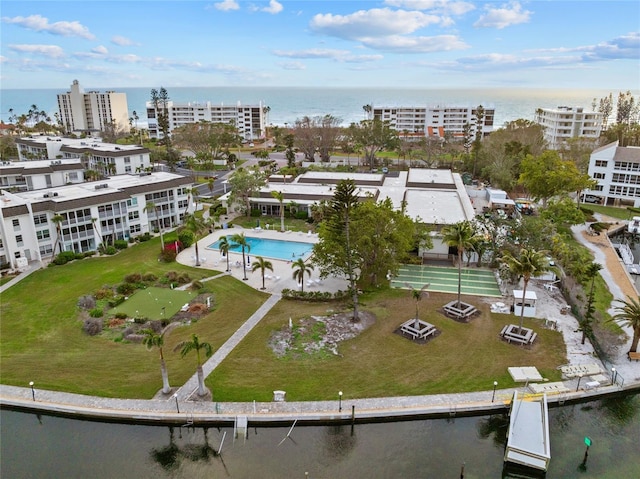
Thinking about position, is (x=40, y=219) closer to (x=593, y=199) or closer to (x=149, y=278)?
(x=149, y=278)

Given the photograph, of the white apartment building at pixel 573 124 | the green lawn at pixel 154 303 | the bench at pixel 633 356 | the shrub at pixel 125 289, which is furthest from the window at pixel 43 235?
the white apartment building at pixel 573 124

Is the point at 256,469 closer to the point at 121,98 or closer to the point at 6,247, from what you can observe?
the point at 6,247

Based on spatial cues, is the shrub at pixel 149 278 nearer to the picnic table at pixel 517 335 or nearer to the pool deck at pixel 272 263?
the pool deck at pixel 272 263

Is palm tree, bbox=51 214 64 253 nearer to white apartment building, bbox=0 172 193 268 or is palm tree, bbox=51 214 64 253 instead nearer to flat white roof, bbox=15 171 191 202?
white apartment building, bbox=0 172 193 268

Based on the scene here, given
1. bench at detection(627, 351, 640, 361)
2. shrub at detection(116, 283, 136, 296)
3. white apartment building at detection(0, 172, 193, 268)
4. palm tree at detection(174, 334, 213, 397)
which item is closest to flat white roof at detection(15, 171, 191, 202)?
white apartment building at detection(0, 172, 193, 268)

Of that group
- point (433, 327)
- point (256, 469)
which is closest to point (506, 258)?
point (433, 327)
